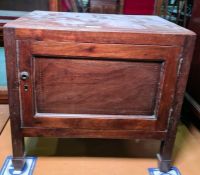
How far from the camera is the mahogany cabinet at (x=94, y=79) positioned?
0.76m

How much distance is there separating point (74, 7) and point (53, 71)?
65cm

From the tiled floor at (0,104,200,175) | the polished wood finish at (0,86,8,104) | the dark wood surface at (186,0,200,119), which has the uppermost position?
the dark wood surface at (186,0,200,119)

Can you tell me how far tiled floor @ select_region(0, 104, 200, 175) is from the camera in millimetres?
995

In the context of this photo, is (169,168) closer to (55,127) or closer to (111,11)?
(55,127)

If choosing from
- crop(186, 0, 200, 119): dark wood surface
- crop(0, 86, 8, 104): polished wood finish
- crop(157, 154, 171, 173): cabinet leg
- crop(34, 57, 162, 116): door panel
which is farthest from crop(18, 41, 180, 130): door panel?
crop(0, 86, 8, 104): polished wood finish

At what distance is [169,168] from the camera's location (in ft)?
3.26

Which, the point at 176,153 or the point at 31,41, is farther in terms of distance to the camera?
the point at 176,153

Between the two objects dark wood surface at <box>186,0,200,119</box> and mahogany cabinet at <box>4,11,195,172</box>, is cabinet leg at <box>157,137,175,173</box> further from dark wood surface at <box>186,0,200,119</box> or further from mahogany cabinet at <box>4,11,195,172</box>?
dark wood surface at <box>186,0,200,119</box>

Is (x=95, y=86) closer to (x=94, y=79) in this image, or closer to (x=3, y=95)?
(x=94, y=79)

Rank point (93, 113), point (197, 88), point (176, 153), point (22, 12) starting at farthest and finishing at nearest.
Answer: point (22, 12) → point (197, 88) → point (176, 153) → point (93, 113)

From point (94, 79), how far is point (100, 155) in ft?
1.35

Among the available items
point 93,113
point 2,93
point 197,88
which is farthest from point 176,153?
point 2,93

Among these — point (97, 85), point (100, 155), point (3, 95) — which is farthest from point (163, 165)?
point (3, 95)

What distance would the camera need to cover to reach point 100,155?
1.08 meters
